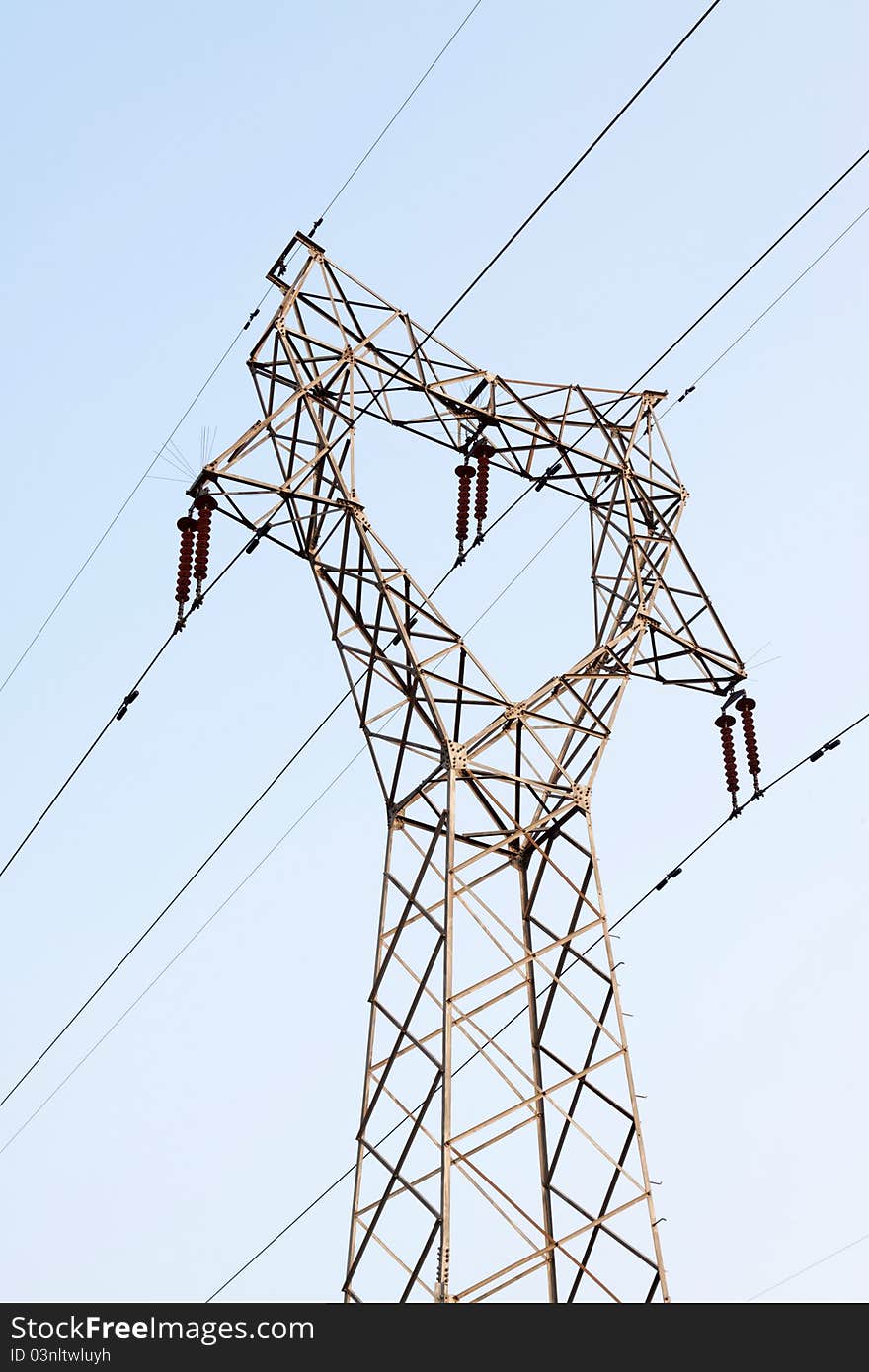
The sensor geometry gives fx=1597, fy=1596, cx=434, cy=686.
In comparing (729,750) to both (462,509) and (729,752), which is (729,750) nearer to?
(729,752)

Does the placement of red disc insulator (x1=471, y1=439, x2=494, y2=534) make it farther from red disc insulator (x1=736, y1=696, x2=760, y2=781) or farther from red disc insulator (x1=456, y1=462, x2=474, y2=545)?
red disc insulator (x1=736, y1=696, x2=760, y2=781)

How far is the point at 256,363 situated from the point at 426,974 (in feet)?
22.8

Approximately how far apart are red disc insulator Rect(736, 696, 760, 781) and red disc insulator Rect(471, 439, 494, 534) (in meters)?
3.77

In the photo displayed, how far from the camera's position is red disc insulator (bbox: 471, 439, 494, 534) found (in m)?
18.2

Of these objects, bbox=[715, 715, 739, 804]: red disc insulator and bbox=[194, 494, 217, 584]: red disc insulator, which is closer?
bbox=[194, 494, 217, 584]: red disc insulator

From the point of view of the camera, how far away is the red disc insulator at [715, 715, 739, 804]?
18.6 metres

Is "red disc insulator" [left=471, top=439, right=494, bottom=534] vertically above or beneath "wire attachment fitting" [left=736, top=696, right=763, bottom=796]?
above

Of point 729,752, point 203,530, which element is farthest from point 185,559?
point 729,752

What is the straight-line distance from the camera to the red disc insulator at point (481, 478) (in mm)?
18172

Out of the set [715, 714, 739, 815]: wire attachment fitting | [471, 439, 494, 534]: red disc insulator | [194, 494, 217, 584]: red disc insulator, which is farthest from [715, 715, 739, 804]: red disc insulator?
[194, 494, 217, 584]: red disc insulator

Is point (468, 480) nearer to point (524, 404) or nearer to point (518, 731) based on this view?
point (524, 404)

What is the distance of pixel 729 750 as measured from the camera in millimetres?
18812

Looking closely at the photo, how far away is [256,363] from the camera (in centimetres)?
1752

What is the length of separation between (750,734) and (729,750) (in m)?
0.32
